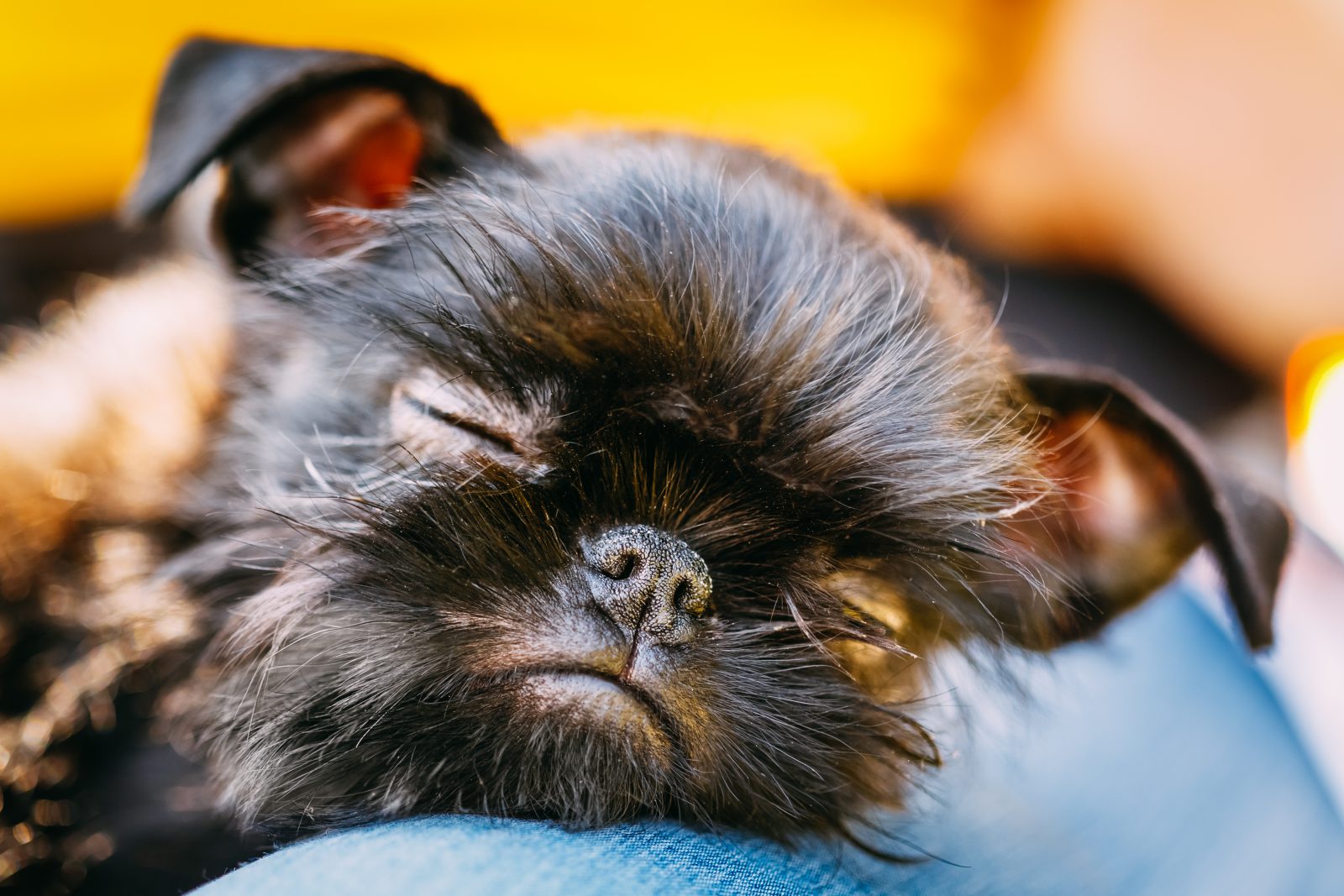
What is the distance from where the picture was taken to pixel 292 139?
138cm

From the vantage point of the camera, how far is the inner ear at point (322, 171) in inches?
53.8

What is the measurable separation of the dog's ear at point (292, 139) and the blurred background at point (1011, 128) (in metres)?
1.10

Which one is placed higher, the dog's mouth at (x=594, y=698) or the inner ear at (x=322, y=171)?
the inner ear at (x=322, y=171)

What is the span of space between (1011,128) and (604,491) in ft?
10.2

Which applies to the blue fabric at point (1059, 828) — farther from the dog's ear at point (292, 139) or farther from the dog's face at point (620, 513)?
the dog's ear at point (292, 139)

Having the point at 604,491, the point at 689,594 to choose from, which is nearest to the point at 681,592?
the point at 689,594

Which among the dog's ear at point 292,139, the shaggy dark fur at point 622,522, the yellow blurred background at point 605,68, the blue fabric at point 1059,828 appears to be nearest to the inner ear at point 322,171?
the dog's ear at point 292,139

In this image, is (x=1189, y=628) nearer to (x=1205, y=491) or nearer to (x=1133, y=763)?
(x=1133, y=763)

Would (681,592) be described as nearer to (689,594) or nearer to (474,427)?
(689,594)

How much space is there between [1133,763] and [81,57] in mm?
2801

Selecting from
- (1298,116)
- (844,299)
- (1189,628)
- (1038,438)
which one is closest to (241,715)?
(844,299)

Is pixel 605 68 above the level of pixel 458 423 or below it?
below

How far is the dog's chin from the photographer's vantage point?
38.6 inches

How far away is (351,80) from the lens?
1242 millimetres
